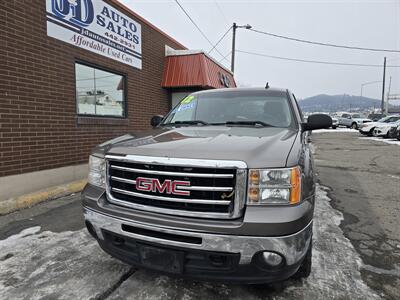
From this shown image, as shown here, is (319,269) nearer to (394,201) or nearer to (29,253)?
(29,253)

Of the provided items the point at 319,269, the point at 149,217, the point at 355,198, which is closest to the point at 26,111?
the point at 149,217

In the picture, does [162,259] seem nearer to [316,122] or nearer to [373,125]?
[316,122]

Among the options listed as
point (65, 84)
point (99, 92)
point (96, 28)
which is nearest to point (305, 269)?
point (65, 84)

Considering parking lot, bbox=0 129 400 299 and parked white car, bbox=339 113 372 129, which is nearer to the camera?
parking lot, bbox=0 129 400 299

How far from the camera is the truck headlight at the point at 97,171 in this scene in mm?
2602

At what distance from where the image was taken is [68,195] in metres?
5.74

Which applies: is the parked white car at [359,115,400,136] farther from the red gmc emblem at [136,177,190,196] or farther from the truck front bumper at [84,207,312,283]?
the red gmc emblem at [136,177,190,196]

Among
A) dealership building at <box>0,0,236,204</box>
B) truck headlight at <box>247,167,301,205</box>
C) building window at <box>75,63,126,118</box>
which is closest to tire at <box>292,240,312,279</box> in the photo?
truck headlight at <box>247,167,301,205</box>

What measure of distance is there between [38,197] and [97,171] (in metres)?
3.19

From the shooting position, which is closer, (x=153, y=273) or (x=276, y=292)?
(x=276, y=292)

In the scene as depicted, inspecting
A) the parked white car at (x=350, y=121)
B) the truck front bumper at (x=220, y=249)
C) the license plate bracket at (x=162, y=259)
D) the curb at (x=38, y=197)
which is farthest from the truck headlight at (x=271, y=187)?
the parked white car at (x=350, y=121)

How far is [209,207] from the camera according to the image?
6.95 ft

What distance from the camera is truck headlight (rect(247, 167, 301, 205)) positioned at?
6.68 feet

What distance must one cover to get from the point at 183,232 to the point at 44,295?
1441mm
